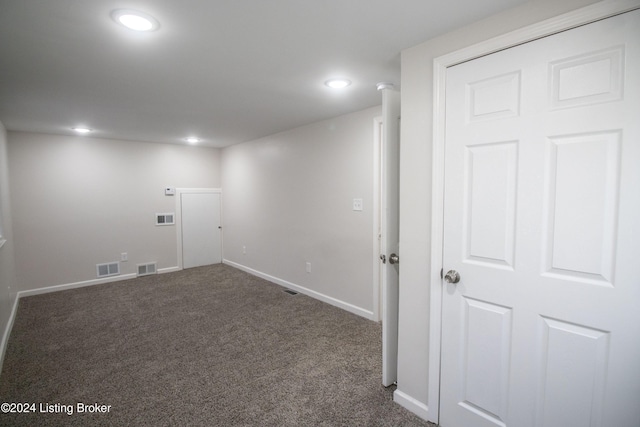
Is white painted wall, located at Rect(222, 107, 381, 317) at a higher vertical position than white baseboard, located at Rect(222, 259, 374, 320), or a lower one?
higher

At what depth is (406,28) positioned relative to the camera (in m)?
1.70

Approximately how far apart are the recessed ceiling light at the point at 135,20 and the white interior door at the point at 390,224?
145 cm

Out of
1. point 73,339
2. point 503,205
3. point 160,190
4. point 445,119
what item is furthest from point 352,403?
point 160,190

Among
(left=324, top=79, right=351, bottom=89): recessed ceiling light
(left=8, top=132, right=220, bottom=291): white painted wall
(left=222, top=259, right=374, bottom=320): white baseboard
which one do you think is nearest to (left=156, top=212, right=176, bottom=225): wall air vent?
(left=8, top=132, right=220, bottom=291): white painted wall

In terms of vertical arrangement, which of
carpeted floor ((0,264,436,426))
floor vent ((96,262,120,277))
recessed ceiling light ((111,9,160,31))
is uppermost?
recessed ceiling light ((111,9,160,31))

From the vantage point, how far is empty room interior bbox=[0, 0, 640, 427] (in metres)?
1.34

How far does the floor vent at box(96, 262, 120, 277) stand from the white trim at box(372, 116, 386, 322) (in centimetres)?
434

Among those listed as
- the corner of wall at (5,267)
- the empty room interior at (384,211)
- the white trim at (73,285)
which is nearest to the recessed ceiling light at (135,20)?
the empty room interior at (384,211)

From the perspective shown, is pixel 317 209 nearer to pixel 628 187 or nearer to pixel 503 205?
pixel 503 205

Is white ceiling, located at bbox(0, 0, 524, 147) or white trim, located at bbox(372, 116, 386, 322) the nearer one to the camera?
white ceiling, located at bbox(0, 0, 524, 147)

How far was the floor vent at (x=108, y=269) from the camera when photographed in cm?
494

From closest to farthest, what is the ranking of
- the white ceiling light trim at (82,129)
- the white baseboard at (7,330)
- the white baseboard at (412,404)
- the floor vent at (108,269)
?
the white baseboard at (412,404) < the white baseboard at (7,330) < the white ceiling light trim at (82,129) < the floor vent at (108,269)

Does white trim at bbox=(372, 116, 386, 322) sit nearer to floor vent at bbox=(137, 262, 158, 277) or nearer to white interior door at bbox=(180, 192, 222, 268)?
white interior door at bbox=(180, 192, 222, 268)

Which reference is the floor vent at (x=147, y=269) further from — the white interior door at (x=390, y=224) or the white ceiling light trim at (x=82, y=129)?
the white interior door at (x=390, y=224)
